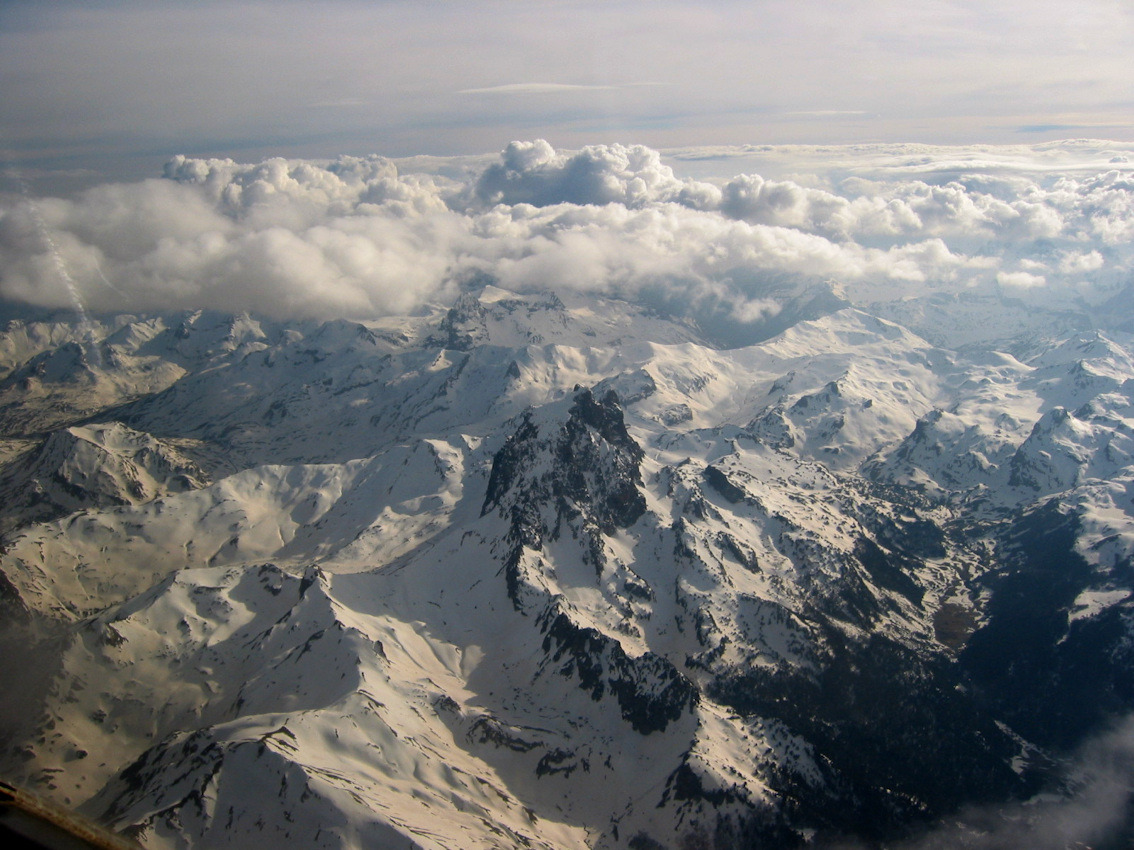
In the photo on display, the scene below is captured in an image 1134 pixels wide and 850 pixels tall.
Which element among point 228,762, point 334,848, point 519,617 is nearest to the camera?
point 334,848

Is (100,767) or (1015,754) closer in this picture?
(100,767)

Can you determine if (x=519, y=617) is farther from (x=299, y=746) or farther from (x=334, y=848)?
(x=334, y=848)

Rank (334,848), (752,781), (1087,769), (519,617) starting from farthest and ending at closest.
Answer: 1. (519,617)
2. (1087,769)
3. (752,781)
4. (334,848)

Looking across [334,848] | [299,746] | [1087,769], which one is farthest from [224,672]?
[1087,769]

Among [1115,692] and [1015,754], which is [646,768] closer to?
[1015,754]

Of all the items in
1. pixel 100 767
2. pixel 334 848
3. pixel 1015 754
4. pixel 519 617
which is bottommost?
pixel 1015 754

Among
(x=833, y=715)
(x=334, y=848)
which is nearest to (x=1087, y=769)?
(x=833, y=715)

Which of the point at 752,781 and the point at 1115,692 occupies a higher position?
the point at 752,781

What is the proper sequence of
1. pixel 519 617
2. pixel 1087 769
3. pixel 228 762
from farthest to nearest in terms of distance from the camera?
pixel 519 617 < pixel 1087 769 < pixel 228 762

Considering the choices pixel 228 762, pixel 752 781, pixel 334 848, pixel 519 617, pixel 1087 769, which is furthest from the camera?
pixel 519 617
